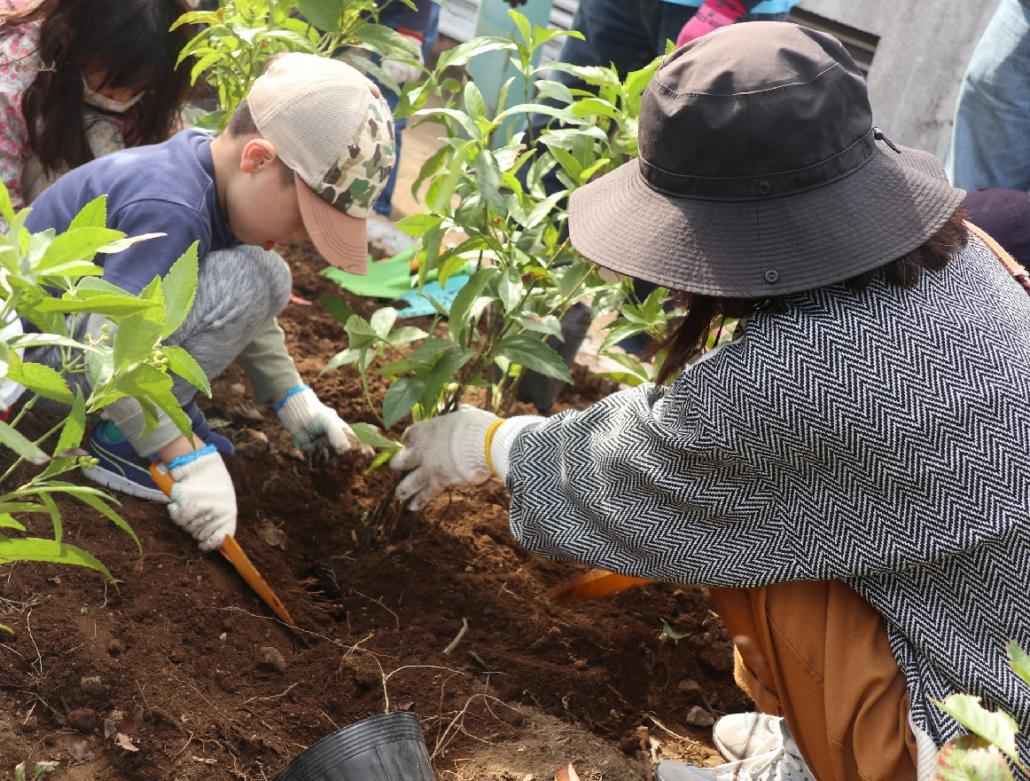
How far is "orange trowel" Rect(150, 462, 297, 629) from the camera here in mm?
1853

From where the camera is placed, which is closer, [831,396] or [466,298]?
[831,396]

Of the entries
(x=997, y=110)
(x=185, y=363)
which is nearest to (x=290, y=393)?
(x=185, y=363)

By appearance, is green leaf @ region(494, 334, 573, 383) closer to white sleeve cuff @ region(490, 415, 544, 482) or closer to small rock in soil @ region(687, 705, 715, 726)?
white sleeve cuff @ region(490, 415, 544, 482)

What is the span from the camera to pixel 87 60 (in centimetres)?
217

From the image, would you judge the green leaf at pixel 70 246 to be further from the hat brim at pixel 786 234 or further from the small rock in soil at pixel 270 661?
the small rock in soil at pixel 270 661

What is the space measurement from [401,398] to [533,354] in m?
0.23

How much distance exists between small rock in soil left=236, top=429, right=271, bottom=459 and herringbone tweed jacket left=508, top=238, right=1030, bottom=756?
1.01 m

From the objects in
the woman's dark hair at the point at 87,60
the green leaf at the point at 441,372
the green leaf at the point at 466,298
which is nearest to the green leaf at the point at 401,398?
the green leaf at the point at 441,372

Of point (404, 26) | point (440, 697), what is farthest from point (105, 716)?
point (404, 26)

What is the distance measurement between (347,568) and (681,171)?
40.5 inches

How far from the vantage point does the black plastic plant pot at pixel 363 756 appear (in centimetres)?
127

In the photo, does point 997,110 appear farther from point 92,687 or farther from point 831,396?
point 92,687

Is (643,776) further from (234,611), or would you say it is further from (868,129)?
(868,129)

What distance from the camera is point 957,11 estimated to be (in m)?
4.58
